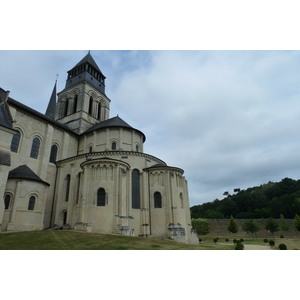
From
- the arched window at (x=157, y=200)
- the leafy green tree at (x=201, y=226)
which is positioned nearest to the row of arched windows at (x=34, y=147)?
the arched window at (x=157, y=200)

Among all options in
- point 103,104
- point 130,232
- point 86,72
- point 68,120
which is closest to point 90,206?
point 130,232

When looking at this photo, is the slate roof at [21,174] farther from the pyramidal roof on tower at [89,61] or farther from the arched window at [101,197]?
the pyramidal roof on tower at [89,61]

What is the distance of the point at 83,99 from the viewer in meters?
37.9

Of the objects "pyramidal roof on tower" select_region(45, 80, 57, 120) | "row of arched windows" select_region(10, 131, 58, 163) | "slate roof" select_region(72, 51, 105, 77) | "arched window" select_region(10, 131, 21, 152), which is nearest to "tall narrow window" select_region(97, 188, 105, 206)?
"row of arched windows" select_region(10, 131, 58, 163)

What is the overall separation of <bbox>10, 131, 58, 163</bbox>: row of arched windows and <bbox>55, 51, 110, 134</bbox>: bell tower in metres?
8.05

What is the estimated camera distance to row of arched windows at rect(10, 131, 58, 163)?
22.7 m

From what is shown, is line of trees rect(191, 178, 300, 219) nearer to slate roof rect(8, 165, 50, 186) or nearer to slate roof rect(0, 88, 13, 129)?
slate roof rect(8, 165, 50, 186)

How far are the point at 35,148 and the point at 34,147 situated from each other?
0.54 ft

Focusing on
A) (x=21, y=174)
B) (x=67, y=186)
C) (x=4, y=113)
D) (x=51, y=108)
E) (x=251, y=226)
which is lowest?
(x=251, y=226)

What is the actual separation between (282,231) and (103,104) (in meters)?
45.1

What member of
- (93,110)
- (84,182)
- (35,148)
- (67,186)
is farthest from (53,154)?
(93,110)

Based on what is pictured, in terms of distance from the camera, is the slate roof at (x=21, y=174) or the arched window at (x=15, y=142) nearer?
the slate roof at (x=21, y=174)

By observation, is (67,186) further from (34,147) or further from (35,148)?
(34,147)

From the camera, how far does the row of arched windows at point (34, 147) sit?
2271 centimetres
